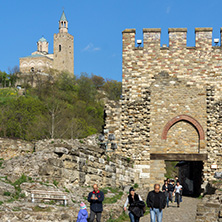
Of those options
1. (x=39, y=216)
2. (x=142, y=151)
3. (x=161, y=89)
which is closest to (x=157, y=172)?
(x=142, y=151)

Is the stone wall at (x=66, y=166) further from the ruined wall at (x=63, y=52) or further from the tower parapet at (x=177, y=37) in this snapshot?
the ruined wall at (x=63, y=52)

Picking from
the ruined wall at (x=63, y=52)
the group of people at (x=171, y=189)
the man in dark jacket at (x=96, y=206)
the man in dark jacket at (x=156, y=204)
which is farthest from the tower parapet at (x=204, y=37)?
the ruined wall at (x=63, y=52)

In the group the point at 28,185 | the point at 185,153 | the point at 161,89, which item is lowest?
the point at 28,185

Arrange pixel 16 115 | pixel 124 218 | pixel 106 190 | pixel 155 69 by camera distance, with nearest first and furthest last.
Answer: pixel 124 218 < pixel 106 190 < pixel 155 69 < pixel 16 115

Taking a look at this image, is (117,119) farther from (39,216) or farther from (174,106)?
(39,216)

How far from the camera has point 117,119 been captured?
1902cm

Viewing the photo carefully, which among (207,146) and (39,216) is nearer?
(39,216)

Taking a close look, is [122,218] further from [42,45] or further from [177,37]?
[42,45]

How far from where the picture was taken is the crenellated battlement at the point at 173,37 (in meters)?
19.3

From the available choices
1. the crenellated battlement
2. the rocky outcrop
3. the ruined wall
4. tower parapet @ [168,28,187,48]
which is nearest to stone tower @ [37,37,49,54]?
the ruined wall

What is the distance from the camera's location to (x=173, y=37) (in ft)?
63.7

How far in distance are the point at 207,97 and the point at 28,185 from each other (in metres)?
10.6

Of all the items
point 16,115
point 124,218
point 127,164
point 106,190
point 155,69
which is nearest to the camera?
point 124,218

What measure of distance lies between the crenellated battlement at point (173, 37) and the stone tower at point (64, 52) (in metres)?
84.9
